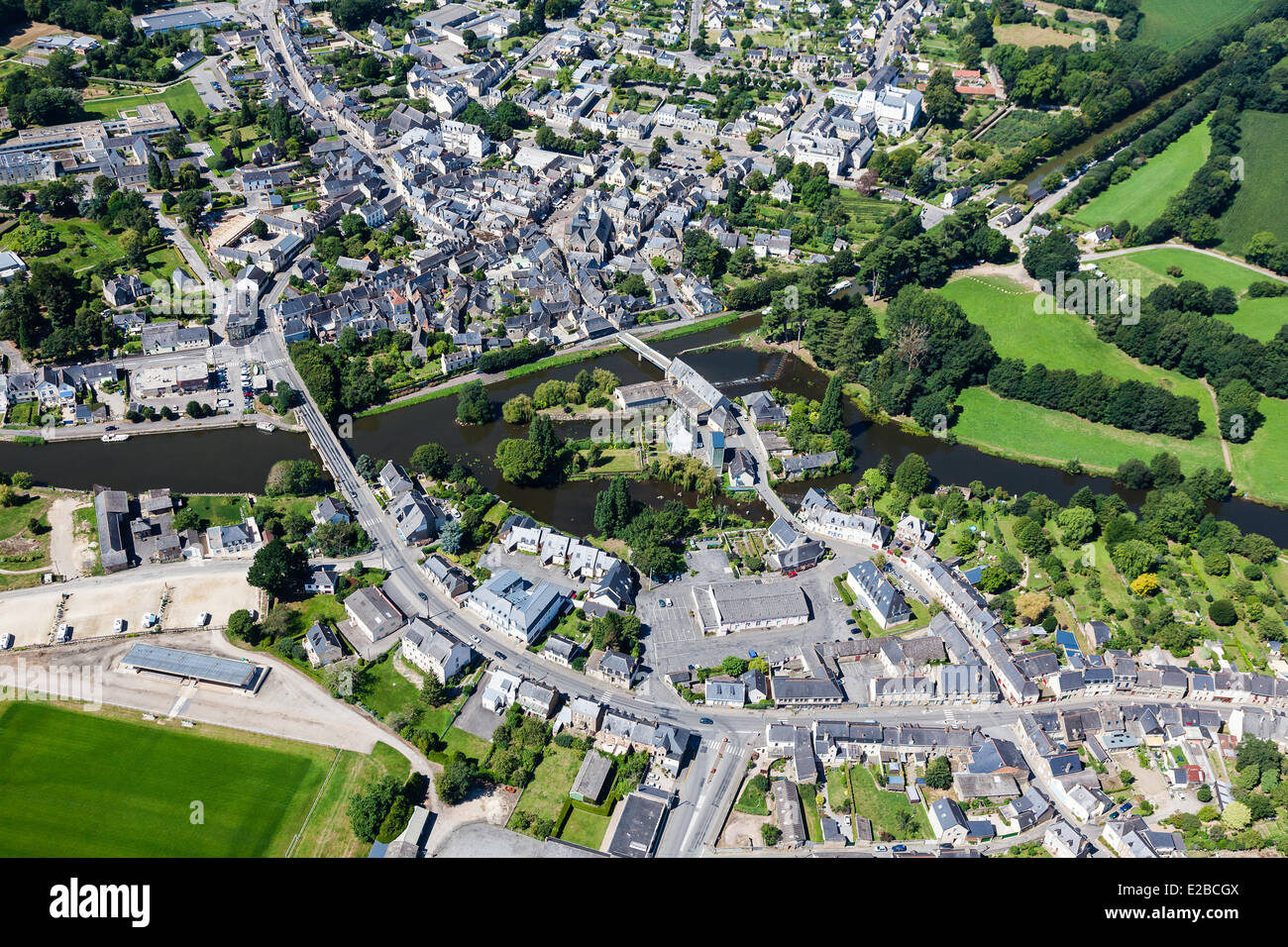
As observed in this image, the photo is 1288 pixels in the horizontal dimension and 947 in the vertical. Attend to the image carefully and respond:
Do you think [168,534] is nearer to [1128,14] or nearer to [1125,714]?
[1125,714]

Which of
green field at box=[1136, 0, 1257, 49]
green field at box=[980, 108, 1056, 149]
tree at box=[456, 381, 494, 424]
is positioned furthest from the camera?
green field at box=[1136, 0, 1257, 49]

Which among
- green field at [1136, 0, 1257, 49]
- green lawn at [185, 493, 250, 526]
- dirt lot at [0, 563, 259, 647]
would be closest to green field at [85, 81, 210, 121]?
green lawn at [185, 493, 250, 526]

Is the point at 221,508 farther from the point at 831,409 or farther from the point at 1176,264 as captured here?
the point at 1176,264

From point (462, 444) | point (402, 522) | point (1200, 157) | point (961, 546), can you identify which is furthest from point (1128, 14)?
point (402, 522)

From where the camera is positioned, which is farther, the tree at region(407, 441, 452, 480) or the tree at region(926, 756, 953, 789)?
the tree at region(407, 441, 452, 480)

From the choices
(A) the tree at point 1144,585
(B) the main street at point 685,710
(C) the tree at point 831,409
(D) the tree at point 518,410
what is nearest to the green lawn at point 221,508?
(B) the main street at point 685,710

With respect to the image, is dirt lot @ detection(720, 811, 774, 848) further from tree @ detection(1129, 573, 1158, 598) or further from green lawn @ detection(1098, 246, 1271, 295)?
green lawn @ detection(1098, 246, 1271, 295)

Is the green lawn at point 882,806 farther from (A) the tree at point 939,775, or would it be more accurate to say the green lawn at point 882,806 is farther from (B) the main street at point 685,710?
(B) the main street at point 685,710
